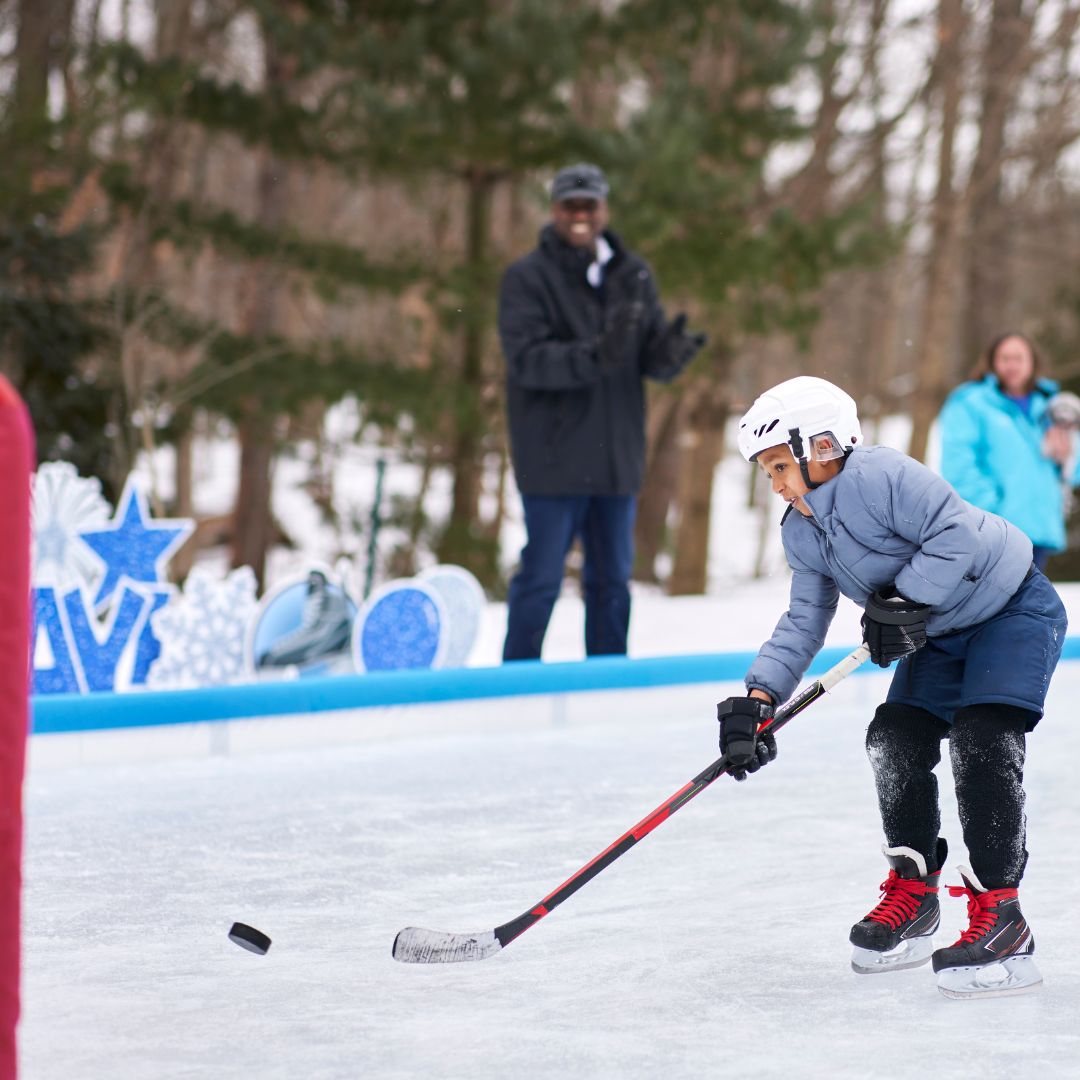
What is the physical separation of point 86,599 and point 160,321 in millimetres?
4329

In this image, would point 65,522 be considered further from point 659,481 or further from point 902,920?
point 659,481

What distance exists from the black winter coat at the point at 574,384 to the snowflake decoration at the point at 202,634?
2.79 ft

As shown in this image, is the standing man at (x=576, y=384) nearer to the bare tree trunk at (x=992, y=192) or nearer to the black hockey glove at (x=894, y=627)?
the black hockey glove at (x=894, y=627)

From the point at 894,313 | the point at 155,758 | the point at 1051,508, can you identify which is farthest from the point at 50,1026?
the point at 894,313

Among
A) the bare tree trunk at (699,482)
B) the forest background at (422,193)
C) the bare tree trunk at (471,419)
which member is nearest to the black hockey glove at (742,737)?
the forest background at (422,193)

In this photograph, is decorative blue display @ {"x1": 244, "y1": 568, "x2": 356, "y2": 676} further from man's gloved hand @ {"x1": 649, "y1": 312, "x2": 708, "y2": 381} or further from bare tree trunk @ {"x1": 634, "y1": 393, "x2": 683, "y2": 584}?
bare tree trunk @ {"x1": 634, "y1": 393, "x2": 683, "y2": 584}

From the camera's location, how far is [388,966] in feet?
7.95

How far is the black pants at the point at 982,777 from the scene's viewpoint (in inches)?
93.8

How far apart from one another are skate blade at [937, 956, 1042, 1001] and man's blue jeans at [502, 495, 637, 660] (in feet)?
7.79

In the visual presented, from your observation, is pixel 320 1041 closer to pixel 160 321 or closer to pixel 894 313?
pixel 160 321

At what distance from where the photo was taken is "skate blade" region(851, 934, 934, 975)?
2391 mm

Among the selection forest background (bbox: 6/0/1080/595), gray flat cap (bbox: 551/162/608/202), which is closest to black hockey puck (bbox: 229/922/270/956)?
gray flat cap (bbox: 551/162/608/202)

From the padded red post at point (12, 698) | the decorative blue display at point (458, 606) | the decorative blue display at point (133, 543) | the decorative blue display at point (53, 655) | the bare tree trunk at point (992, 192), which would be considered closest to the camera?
the padded red post at point (12, 698)

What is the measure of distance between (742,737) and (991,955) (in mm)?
450
